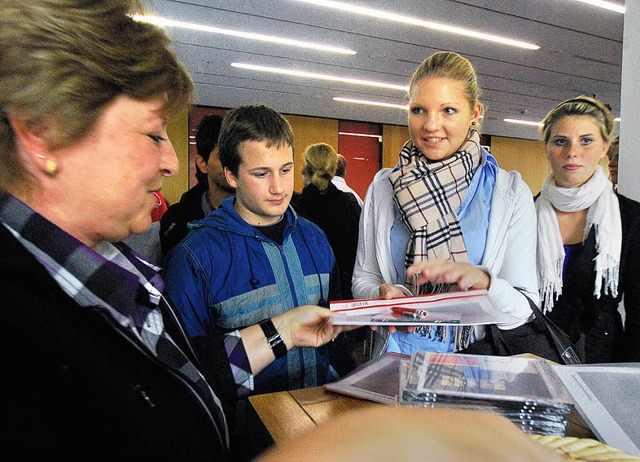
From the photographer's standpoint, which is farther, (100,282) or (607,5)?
(607,5)

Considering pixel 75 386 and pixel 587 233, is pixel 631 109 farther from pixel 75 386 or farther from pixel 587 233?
pixel 75 386

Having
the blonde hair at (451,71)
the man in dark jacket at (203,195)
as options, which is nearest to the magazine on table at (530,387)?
the blonde hair at (451,71)

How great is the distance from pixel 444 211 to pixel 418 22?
4.37 m

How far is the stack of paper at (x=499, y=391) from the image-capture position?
2.17 ft

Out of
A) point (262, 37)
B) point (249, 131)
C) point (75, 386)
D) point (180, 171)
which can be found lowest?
point (75, 386)

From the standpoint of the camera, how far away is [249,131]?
155 cm

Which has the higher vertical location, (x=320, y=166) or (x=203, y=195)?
(x=320, y=166)

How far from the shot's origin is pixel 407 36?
18.3 feet

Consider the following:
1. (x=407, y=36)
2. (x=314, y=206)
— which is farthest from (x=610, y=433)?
(x=407, y=36)

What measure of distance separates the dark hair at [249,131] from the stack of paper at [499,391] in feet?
3.28

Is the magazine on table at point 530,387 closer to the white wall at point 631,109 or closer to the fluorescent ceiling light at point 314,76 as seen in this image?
the white wall at point 631,109

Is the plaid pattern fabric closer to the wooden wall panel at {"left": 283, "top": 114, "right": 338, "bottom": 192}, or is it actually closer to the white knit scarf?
the white knit scarf

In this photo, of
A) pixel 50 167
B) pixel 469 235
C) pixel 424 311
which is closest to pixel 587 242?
pixel 469 235

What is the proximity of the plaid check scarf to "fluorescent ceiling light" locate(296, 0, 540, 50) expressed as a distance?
3.74 metres
